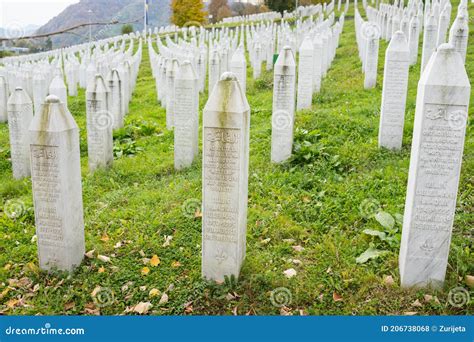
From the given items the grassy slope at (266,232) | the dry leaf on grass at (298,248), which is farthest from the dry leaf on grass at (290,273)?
the dry leaf on grass at (298,248)

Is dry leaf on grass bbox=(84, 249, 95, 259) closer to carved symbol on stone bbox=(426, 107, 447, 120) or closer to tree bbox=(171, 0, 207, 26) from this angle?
carved symbol on stone bbox=(426, 107, 447, 120)

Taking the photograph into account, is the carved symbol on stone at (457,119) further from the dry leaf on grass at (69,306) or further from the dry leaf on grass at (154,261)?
the dry leaf on grass at (69,306)

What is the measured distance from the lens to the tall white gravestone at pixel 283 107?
8855 millimetres

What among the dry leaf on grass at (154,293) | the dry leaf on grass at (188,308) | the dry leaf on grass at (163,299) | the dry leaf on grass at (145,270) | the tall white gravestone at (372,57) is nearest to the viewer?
the dry leaf on grass at (188,308)

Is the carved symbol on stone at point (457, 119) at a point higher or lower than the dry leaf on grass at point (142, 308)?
higher

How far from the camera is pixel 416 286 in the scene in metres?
4.99

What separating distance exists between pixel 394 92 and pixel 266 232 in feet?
14.7

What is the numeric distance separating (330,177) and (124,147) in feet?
17.9

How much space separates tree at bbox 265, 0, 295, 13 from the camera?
1857 inches

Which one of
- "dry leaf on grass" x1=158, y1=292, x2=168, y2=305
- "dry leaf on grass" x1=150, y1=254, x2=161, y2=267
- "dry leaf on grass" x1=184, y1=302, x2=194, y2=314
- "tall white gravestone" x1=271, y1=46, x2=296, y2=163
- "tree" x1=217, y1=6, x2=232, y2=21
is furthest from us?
"tree" x1=217, y1=6, x2=232, y2=21

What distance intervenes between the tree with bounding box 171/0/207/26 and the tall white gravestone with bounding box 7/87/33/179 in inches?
1561

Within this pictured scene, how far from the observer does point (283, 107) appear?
904cm

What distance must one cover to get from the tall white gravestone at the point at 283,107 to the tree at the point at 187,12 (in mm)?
40577

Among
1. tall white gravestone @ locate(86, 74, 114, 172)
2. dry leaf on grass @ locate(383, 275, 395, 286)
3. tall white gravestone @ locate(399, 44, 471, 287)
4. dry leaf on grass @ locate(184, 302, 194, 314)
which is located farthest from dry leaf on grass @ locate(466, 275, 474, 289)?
tall white gravestone @ locate(86, 74, 114, 172)
